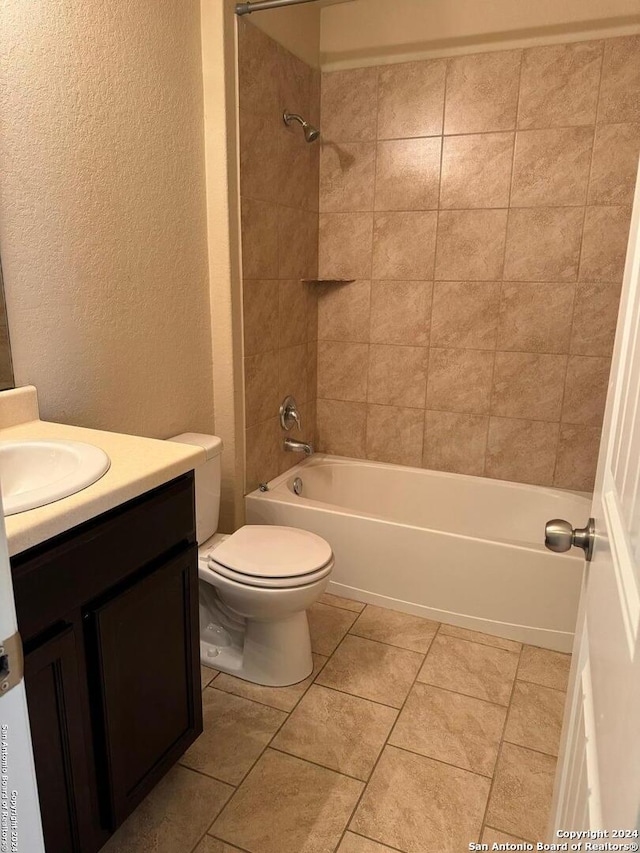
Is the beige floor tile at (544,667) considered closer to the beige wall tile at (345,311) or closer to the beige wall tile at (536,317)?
the beige wall tile at (536,317)

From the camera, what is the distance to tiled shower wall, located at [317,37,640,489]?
2527mm

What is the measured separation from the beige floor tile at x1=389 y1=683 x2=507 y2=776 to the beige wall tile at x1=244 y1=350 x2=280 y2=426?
1.26m

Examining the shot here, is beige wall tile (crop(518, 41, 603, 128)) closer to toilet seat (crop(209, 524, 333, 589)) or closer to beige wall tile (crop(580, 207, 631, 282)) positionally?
beige wall tile (crop(580, 207, 631, 282))

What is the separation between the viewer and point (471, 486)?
2959 mm

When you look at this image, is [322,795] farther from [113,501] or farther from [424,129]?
[424,129]

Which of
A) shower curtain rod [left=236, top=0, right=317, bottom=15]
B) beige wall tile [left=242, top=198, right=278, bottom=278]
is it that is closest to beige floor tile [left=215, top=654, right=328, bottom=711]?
beige wall tile [left=242, top=198, right=278, bottom=278]

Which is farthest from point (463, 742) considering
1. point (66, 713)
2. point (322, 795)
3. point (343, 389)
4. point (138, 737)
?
point (343, 389)

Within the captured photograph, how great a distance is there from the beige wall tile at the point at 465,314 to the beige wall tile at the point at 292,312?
0.62 metres

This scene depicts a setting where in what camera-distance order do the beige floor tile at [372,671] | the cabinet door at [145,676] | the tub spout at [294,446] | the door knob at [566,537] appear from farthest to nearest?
the tub spout at [294,446] → the beige floor tile at [372,671] → the cabinet door at [145,676] → the door knob at [566,537]

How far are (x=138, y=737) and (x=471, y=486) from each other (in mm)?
1972

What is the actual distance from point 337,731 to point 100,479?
1157mm

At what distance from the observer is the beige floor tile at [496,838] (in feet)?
4.99

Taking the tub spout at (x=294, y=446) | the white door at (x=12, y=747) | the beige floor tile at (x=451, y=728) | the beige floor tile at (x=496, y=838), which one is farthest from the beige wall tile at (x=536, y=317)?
the white door at (x=12, y=747)

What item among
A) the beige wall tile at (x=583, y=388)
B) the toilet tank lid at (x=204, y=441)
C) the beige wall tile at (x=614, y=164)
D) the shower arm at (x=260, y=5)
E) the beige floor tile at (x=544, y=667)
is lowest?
the beige floor tile at (x=544, y=667)
